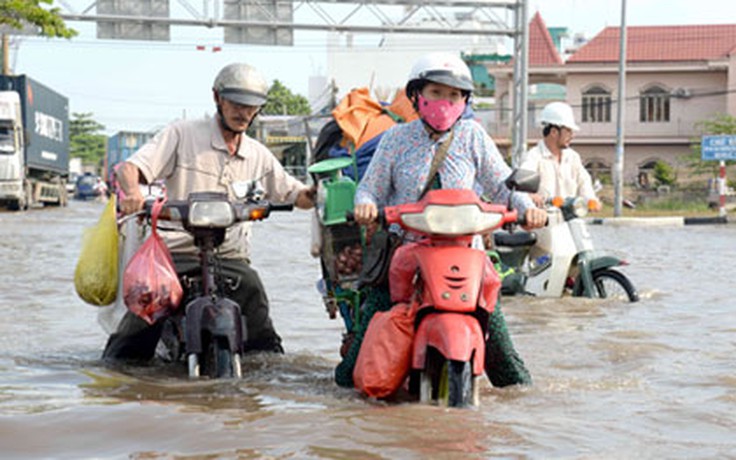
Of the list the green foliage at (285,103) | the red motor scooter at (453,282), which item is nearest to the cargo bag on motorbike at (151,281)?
the red motor scooter at (453,282)

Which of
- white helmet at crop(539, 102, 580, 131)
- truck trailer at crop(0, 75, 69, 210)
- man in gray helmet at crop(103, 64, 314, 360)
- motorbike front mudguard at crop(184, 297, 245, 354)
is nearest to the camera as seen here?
motorbike front mudguard at crop(184, 297, 245, 354)

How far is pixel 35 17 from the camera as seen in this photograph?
2880 cm

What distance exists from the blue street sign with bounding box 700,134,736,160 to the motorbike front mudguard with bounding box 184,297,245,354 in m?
28.9

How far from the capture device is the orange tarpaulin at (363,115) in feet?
19.4

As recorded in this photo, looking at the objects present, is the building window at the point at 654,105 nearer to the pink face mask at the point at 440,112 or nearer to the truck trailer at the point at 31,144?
the truck trailer at the point at 31,144

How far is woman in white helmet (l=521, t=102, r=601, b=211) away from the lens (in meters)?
9.66

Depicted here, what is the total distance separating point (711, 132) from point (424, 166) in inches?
1728

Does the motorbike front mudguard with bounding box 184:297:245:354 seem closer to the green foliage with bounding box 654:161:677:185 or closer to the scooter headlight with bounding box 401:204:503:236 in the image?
the scooter headlight with bounding box 401:204:503:236

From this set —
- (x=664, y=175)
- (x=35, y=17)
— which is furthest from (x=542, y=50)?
(x=35, y=17)

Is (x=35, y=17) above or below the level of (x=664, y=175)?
above

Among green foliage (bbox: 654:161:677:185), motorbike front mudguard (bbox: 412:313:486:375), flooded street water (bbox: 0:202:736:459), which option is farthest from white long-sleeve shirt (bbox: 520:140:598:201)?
green foliage (bbox: 654:161:677:185)

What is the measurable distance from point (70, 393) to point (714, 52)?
155 ft

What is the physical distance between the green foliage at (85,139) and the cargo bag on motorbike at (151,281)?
117072 mm

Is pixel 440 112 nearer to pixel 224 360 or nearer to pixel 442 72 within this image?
pixel 442 72
